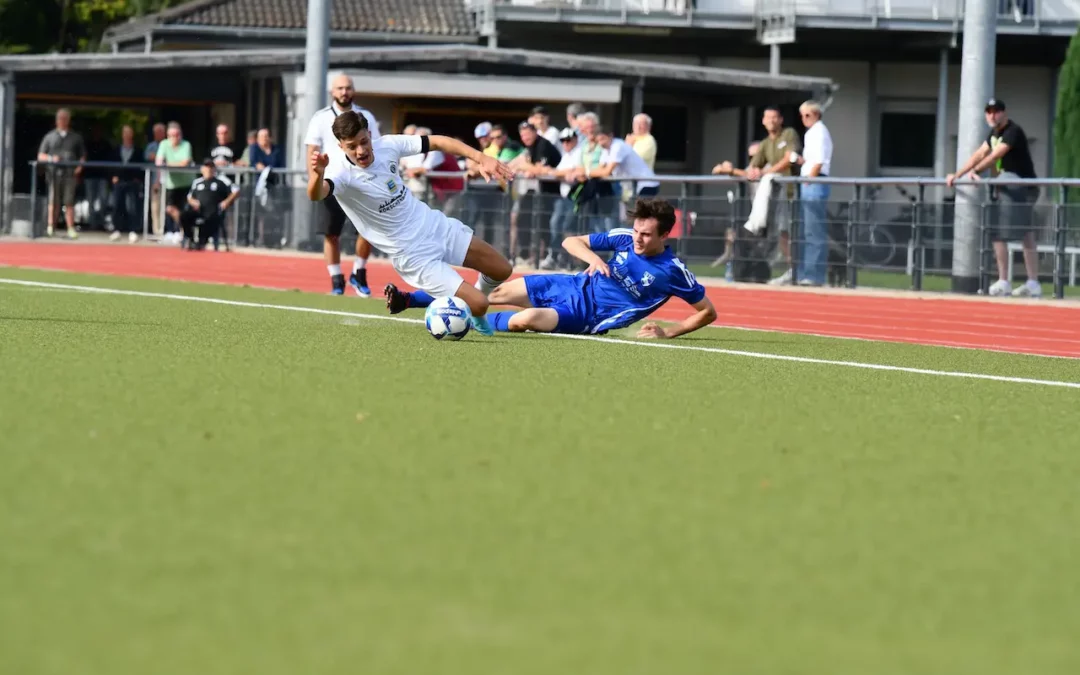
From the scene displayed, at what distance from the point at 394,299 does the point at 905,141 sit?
30.0 meters

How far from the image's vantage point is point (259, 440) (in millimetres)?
6152

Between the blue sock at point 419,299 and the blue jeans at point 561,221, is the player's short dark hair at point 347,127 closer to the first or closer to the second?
the blue sock at point 419,299

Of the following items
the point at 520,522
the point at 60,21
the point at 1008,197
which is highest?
the point at 60,21

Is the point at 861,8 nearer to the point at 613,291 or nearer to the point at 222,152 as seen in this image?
the point at 222,152

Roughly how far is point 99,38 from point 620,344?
44.7m

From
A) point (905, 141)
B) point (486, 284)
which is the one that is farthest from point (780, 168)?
point (905, 141)

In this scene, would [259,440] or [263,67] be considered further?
[263,67]

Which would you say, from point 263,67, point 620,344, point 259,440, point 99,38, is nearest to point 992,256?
point 620,344

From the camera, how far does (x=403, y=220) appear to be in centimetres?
1173

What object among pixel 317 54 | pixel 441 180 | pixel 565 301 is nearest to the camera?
pixel 565 301

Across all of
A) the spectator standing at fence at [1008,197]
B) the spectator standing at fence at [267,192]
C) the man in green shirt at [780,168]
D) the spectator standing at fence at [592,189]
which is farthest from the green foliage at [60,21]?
the spectator standing at fence at [1008,197]

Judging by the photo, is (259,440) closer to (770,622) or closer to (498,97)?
(770,622)

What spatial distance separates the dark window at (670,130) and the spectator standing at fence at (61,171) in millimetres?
12557

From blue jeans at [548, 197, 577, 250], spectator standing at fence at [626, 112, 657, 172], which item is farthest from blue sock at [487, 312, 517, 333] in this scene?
spectator standing at fence at [626, 112, 657, 172]
